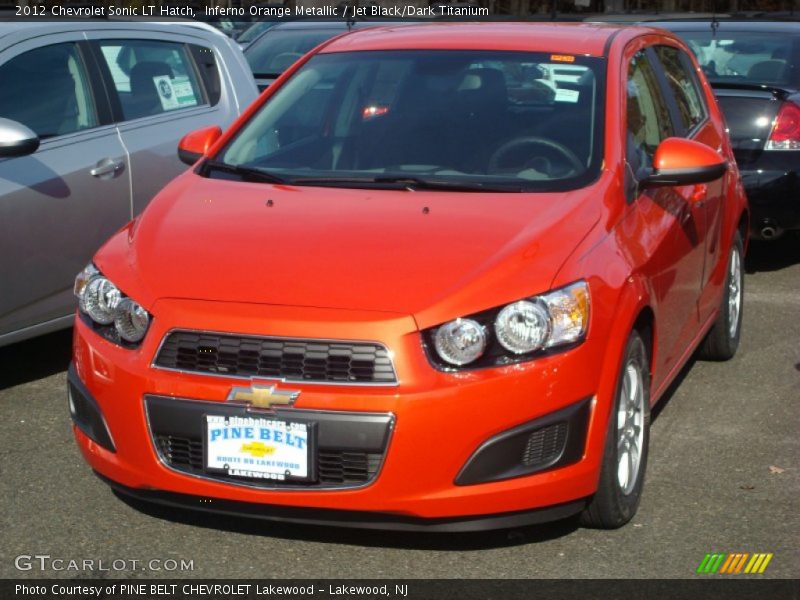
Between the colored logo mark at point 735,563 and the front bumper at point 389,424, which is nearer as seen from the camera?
the front bumper at point 389,424

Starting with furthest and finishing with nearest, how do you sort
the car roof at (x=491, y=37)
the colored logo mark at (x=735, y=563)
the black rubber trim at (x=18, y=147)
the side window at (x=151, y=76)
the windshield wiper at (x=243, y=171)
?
the side window at (x=151, y=76), the black rubber trim at (x=18, y=147), the car roof at (x=491, y=37), the windshield wiper at (x=243, y=171), the colored logo mark at (x=735, y=563)

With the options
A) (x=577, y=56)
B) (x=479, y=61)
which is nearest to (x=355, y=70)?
(x=479, y=61)

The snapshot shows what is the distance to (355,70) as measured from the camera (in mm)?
5770

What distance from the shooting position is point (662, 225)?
4980 millimetres

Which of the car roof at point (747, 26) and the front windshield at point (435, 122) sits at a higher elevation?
the front windshield at point (435, 122)

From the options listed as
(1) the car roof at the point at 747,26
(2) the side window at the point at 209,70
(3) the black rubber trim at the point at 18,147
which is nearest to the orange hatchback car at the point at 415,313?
(3) the black rubber trim at the point at 18,147

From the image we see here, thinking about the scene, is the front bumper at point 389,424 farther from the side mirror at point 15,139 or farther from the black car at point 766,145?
the black car at point 766,145

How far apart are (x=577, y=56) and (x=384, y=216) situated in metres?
1.28

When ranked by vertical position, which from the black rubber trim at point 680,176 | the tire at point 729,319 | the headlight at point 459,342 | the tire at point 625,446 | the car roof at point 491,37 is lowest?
the tire at point 729,319

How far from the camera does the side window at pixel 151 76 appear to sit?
6.98 metres

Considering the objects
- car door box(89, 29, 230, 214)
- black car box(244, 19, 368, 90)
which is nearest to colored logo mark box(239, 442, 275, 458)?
car door box(89, 29, 230, 214)

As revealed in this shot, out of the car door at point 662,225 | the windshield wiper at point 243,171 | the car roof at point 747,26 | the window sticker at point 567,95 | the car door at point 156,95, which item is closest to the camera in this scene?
the car door at point 662,225

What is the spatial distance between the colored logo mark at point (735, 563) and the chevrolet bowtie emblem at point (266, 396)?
1.34m

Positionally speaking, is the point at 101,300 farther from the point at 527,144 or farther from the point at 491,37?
the point at 491,37
